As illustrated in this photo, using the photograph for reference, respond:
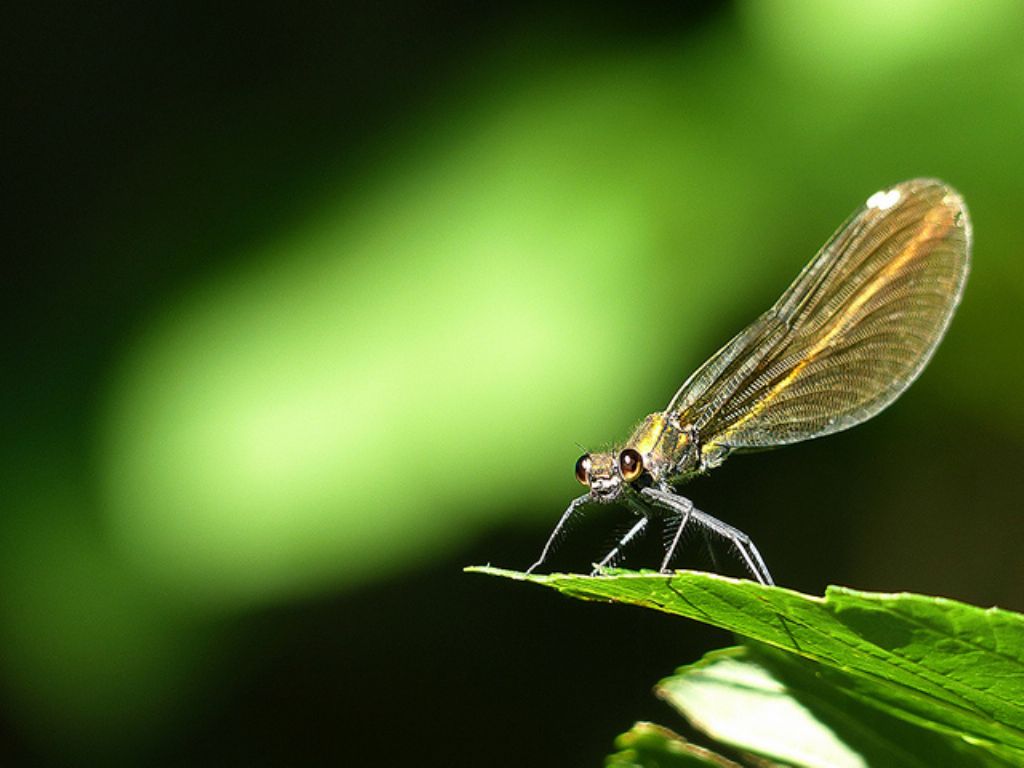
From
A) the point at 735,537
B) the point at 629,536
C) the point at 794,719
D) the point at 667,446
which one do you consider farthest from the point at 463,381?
the point at 794,719

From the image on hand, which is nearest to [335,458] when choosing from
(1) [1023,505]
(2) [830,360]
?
(2) [830,360]

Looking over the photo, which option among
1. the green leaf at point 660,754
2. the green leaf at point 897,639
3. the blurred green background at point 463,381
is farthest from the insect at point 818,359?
the green leaf at point 897,639

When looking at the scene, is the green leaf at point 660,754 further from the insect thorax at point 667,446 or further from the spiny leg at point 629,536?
the insect thorax at point 667,446

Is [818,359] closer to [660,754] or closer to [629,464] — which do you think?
[629,464]

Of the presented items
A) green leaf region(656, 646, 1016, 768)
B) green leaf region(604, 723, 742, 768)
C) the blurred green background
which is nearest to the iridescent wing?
the blurred green background

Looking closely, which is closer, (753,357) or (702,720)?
(702,720)

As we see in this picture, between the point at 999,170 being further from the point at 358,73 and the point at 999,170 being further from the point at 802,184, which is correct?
the point at 358,73

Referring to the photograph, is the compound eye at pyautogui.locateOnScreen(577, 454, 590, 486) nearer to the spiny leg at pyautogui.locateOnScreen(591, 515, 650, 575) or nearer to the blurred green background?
the spiny leg at pyautogui.locateOnScreen(591, 515, 650, 575)
